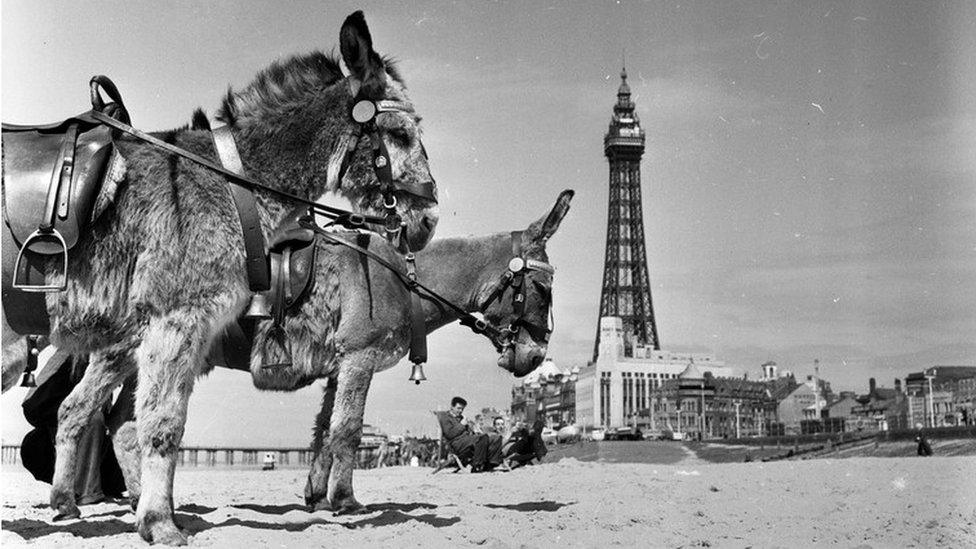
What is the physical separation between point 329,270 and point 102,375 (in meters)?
2.04

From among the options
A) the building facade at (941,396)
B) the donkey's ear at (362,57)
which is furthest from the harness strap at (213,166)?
the building facade at (941,396)

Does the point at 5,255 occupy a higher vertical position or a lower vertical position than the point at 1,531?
higher

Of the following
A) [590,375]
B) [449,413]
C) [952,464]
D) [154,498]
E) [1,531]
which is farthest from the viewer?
[590,375]

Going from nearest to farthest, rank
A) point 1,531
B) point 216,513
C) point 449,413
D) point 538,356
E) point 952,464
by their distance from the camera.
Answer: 1. point 1,531
2. point 216,513
3. point 538,356
4. point 952,464
5. point 449,413

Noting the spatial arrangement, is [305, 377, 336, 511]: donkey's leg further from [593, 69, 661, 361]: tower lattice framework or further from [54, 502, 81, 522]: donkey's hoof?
[593, 69, 661, 361]: tower lattice framework

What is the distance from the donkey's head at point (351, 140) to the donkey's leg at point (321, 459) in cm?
255

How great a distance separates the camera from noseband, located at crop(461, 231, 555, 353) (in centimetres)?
861

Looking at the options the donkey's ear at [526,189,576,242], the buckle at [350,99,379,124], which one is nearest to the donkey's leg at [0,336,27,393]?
the buckle at [350,99,379,124]

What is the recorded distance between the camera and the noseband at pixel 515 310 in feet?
28.2

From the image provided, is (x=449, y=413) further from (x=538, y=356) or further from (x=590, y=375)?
(x=590, y=375)

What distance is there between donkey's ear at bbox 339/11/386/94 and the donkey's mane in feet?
0.64

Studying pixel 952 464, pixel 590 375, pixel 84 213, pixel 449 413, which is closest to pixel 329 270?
pixel 84 213

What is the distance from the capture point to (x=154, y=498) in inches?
182

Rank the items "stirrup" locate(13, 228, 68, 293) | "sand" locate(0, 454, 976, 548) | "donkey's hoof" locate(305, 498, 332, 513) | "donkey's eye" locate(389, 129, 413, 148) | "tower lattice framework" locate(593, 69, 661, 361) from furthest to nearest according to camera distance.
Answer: "tower lattice framework" locate(593, 69, 661, 361) < "donkey's hoof" locate(305, 498, 332, 513) < "sand" locate(0, 454, 976, 548) < "donkey's eye" locate(389, 129, 413, 148) < "stirrup" locate(13, 228, 68, 293)
